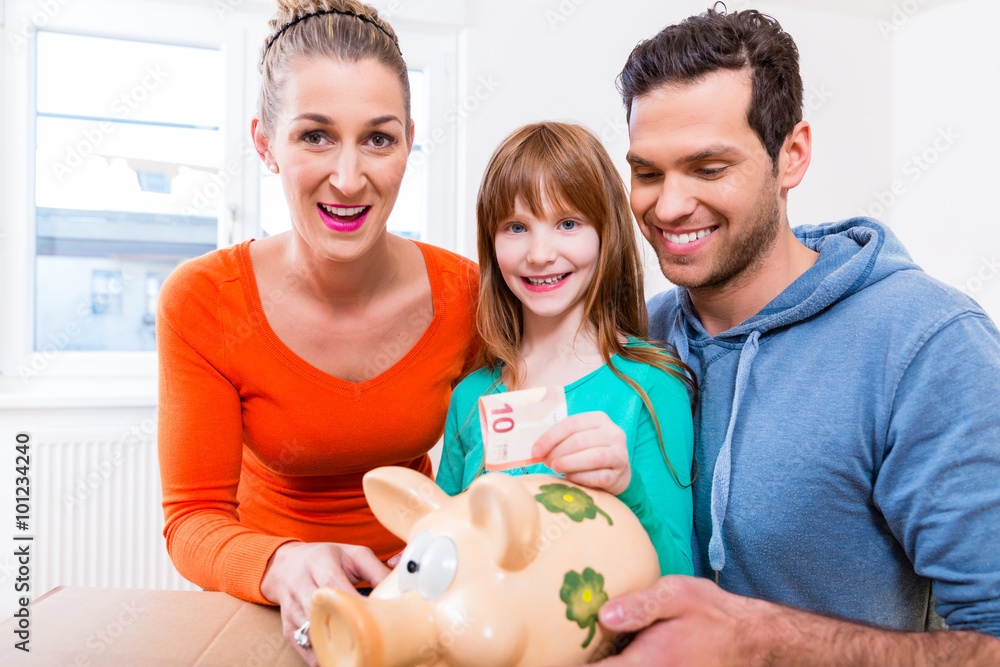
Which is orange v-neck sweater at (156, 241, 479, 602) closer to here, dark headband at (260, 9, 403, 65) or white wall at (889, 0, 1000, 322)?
dark headband at (260, 9, 403, 65)

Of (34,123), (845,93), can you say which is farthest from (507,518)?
(845,93)

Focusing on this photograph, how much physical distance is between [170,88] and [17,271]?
101cm

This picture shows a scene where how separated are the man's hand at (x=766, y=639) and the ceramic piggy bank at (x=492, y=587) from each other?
0.06m

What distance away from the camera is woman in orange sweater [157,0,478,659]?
1.25m

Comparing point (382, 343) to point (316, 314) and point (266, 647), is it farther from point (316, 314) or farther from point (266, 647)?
point (266, 647)

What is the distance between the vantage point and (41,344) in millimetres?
3092

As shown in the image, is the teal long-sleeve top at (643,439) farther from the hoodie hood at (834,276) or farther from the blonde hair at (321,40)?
the blonde hair at (321,40)

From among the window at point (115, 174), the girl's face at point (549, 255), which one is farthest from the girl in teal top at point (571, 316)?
the window at point (115, 174)

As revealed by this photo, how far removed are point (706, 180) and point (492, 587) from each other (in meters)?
0.86

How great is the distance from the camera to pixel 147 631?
1060 mm

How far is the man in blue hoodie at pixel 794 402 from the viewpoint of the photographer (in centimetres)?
96

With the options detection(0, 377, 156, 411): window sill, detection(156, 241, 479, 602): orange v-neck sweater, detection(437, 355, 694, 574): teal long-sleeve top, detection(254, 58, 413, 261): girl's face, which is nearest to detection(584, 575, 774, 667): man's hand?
detection(437, 355, 694, 574): teal long-sleeve top

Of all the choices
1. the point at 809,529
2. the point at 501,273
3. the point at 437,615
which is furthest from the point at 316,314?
the point at 809,529

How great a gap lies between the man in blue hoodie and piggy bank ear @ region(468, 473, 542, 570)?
0.54ft
